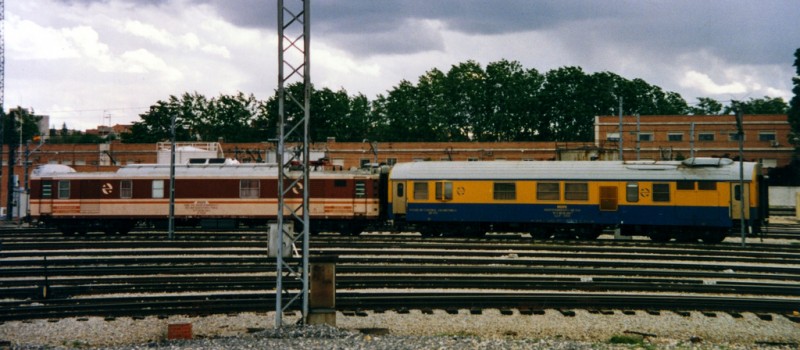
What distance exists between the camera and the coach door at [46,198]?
32.0 m

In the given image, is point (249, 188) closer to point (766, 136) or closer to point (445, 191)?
point (445, 191)

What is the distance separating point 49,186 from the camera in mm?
32156

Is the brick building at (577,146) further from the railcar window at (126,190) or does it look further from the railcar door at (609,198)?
the railcar door at (609,198)

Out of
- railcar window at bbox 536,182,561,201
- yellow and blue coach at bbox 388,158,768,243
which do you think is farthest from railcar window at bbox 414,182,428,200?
railcar window at bbox 536,182,561,201

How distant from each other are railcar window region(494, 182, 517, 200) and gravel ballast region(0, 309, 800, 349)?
12904 mm

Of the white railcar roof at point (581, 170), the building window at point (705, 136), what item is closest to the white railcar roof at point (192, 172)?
the white railcar roof at point (581, 170)

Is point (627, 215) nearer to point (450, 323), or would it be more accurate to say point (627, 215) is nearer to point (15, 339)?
point (450, 323)

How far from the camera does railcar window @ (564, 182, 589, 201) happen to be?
2766cm

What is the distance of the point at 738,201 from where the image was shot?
26.3 m

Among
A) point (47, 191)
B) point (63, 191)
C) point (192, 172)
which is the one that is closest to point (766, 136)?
point (192, 172)

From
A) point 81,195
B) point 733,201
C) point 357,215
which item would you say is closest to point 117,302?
point 357,215

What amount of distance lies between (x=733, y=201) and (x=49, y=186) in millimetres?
30491

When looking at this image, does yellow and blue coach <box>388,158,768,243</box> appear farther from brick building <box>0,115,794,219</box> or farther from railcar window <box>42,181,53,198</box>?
brick building <box>0,115,794,219</box>

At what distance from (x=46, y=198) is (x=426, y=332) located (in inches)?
992
